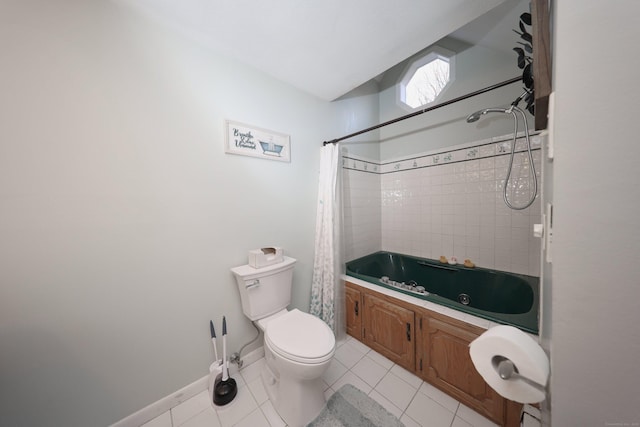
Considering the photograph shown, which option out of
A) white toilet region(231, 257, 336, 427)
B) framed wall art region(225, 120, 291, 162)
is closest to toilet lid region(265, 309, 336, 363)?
white toilet region(231, 257, 336, 427)

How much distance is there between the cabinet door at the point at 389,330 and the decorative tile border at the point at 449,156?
1.34 metres

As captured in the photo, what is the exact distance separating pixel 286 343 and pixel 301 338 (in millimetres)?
92

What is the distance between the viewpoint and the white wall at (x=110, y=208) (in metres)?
0.84

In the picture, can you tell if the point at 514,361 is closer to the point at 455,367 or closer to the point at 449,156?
the point at 455,367

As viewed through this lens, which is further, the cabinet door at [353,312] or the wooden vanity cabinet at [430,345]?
the cabinet door at [353,312]

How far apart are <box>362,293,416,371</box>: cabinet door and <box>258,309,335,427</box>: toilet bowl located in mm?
560

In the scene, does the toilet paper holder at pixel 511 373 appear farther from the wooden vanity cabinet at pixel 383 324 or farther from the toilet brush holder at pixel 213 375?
the toilet brush holder at pixel 213 375

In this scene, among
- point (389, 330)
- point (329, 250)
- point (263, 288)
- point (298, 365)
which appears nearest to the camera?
point (298, 365)

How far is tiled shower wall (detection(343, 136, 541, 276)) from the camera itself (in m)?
1.62

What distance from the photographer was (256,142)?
4.82ft

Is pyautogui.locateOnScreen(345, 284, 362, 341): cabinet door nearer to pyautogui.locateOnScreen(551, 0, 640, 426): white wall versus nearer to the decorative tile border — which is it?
the decorative tile border

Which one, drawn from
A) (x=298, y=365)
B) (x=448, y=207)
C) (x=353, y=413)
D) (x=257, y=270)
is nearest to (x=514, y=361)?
(x=298, y=365)

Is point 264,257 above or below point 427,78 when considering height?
below

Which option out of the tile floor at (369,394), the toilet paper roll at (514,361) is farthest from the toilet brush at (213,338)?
the toilet paper roll at (514,361)
